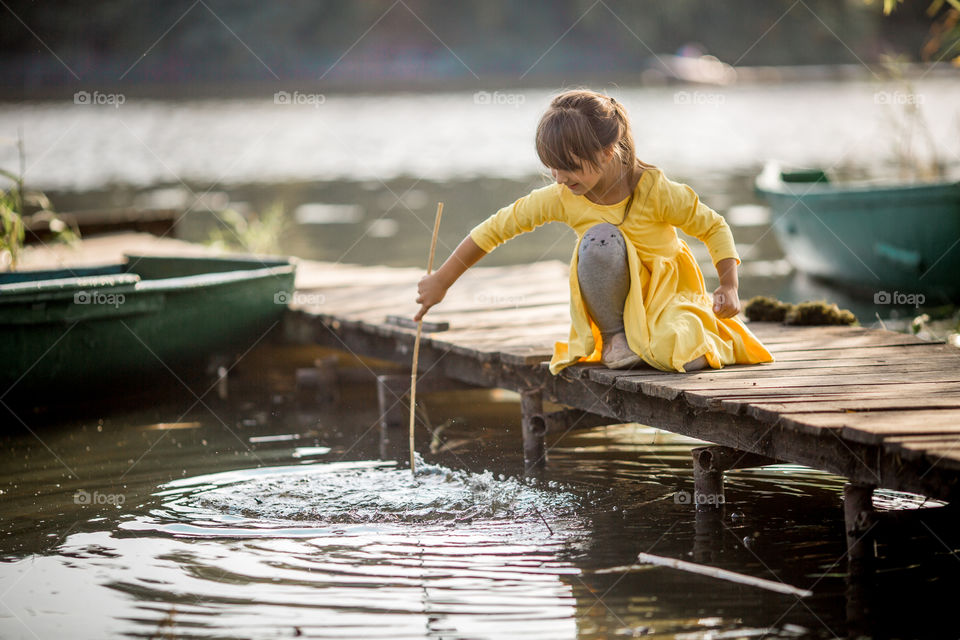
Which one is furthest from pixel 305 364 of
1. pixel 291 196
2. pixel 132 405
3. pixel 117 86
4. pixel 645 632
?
pixel 117 86

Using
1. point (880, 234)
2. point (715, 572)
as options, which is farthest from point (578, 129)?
point (880, 234)

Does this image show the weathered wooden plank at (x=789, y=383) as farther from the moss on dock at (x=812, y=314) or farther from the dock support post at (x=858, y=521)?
the moss on dock at (x=812, y=314)

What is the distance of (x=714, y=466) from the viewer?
4.42 meters

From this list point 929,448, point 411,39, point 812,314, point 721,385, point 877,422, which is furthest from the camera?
point 411,39

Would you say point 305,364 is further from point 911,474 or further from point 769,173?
point 769,173

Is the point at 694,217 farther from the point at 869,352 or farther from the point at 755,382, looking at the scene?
the point at 869,352

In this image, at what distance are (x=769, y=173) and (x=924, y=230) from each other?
276 cm

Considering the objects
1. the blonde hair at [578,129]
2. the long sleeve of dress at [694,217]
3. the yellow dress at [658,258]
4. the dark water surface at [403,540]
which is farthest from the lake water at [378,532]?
the blonde hair at [578,129]

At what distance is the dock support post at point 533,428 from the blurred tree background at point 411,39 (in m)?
48.2

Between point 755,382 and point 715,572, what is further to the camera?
point 755,382

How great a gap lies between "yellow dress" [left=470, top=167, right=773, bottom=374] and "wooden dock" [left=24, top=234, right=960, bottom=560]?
12cm

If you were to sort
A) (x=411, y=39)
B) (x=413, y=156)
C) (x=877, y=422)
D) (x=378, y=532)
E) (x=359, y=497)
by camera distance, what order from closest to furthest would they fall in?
1. (x=877, y=422)
2. (x=378, y=532)
3. (x=359, y=497)
4. (x=413, y=156)
5. (x=411, y=39)

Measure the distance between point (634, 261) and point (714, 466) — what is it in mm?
863

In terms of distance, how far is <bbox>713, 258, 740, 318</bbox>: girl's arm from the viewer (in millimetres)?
4375
